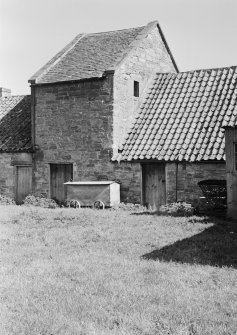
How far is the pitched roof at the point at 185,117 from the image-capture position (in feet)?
54.7

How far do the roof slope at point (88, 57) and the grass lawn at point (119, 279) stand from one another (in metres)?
8.66

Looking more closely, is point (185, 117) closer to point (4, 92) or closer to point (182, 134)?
point (182, 134)

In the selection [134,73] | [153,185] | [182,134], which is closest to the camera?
[182,134]

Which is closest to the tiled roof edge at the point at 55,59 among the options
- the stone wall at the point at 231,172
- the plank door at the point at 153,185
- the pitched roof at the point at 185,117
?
the pitched roof at the point at 185,117

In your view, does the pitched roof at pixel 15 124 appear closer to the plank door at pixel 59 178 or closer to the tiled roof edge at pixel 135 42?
the plank door at pixel 59 178

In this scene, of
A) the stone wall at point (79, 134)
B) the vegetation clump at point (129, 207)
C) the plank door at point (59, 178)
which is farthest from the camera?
the plank door at point (59, 178)

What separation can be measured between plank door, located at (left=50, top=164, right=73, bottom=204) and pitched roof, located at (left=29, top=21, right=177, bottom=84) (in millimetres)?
3823

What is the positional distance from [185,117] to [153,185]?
321 cm

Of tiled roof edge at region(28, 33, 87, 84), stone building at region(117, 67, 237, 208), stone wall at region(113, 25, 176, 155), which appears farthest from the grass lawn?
tiled roof edge at region(28, 33, 87, 84)

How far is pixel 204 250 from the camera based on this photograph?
9352 mm

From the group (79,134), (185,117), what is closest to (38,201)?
(79,134)

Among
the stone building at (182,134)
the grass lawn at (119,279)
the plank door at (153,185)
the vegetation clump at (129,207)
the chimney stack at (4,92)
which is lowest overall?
the grass lawn at (119,279)

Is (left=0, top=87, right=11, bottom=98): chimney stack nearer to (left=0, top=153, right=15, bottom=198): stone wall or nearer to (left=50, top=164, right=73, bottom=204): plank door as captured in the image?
(left=0, top=153, right=15, bottom=198): stone wall

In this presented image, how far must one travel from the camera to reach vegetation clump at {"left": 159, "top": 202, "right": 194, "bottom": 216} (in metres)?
14.7
